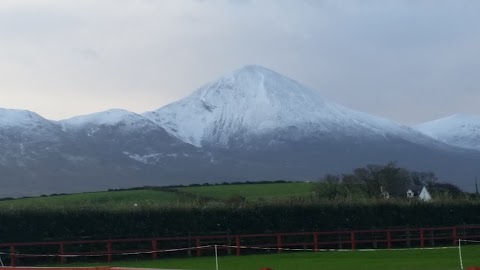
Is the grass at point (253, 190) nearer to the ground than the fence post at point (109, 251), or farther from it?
farther from it

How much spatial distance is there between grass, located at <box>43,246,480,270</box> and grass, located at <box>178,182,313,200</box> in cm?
3980

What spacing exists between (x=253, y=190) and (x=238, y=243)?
45.0 m

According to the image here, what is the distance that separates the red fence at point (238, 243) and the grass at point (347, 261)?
6.49 feet

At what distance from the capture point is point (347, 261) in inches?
1324

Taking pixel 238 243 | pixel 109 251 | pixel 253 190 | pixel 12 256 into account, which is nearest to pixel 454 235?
pixel 238 243

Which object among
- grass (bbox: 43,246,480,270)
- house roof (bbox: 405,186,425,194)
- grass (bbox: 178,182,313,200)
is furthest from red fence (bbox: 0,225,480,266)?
house roof (bbox: 405,186,425,194)

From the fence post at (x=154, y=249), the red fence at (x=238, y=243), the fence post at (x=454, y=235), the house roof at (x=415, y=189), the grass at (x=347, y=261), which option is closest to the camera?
the grass at (x=347, y=261)

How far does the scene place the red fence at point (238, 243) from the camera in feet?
133

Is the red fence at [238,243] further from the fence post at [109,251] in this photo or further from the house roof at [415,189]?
the house roof at [415,189]

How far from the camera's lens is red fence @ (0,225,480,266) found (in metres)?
40.5

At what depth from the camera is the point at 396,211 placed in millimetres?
51344

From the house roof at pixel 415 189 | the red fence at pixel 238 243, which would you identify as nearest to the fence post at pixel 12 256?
the red fence at pixel 238 243

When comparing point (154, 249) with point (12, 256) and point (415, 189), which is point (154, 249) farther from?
point (415, 189)

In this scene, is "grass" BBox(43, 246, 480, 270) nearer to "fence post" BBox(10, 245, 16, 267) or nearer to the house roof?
"fence post" BBox(10, 245, 16, 267)
